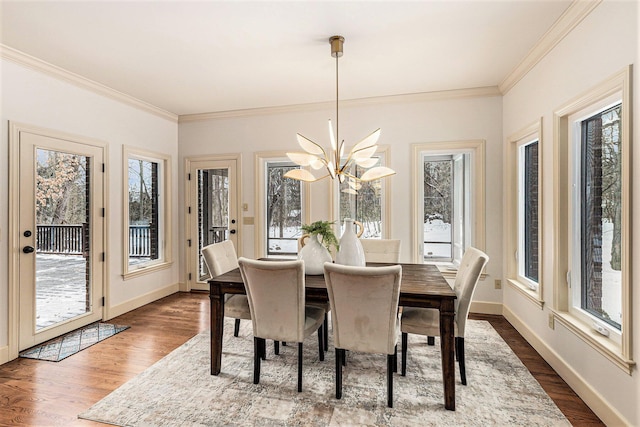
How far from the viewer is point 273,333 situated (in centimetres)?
225

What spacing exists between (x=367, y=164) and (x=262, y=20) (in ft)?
4.30

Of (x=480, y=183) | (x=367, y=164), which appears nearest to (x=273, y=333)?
(x=367, y=164)

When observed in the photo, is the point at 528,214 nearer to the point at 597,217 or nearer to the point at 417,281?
the point at 597,217

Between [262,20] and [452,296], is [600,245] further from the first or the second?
[262,20]

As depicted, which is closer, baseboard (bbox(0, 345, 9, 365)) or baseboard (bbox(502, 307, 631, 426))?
baseboard (bbox(502, 307, 631, 426))

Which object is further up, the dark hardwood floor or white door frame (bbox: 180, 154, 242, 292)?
white door frame (bbox: 180, 154, 242, 292)

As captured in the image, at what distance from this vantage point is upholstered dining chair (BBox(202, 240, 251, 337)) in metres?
2.66

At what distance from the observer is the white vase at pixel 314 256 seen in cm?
259

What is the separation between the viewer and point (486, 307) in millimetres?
3848

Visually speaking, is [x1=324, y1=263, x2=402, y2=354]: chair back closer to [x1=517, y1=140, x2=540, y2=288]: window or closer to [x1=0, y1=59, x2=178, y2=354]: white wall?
[x1=517, y1=140, x2=540, y2=288]: window

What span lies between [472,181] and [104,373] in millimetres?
3992

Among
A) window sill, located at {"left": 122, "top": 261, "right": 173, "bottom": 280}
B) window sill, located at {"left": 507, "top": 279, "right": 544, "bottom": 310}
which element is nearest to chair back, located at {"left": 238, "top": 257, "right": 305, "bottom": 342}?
window sill, located at {"left": 507, "top": 279, "right": 544, "bottom": 310}

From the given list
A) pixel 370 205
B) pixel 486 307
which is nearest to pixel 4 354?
pixel 370 205

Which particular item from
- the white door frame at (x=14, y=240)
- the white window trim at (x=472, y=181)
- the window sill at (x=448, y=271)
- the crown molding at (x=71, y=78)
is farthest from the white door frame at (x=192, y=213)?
the window sill at (x=448, y=271)
